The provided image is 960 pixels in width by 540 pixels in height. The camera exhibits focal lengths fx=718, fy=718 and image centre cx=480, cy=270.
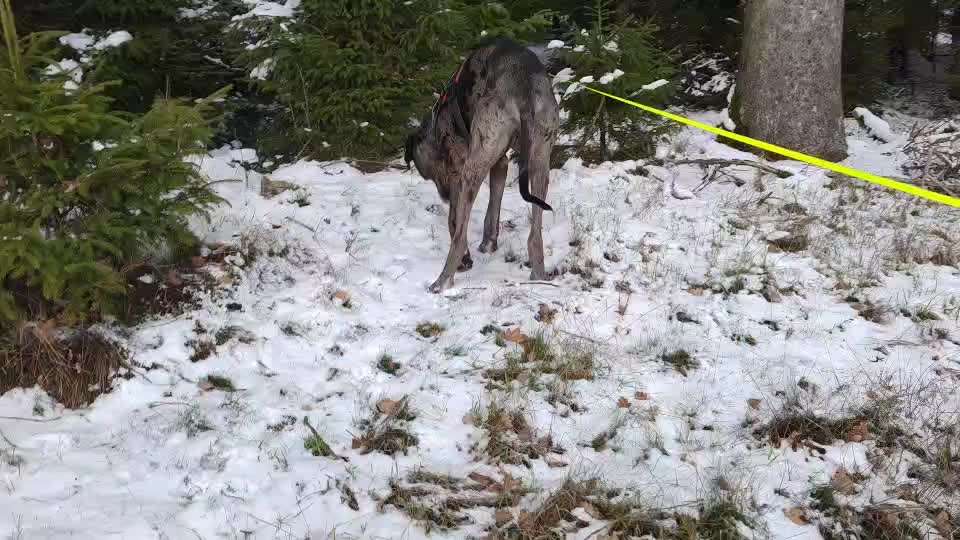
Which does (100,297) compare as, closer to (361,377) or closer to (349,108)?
(361,377)

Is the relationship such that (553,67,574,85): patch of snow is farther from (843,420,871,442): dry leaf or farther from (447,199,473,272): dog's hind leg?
(843,420,871,442): dry leaf

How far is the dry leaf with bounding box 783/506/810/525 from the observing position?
10.4ft

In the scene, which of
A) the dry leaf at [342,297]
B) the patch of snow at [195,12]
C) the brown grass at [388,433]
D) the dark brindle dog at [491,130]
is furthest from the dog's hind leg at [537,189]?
the patch of snow at [195,12]

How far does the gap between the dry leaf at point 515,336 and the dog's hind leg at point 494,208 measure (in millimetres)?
1509

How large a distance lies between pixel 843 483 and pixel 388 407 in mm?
2298

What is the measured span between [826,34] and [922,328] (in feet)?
13.0

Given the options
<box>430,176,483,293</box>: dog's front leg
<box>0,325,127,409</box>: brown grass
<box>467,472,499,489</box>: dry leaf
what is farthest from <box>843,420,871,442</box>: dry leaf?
<box>0,325,127,409</box>: brown grass

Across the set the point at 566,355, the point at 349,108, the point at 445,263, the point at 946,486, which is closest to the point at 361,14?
the point at 349,108

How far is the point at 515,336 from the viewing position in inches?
183

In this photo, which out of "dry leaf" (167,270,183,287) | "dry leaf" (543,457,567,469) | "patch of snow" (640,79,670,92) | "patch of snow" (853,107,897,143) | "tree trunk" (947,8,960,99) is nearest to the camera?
"dry leaf" (543,457,567,469)

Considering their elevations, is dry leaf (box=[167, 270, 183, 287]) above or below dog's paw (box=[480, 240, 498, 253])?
above

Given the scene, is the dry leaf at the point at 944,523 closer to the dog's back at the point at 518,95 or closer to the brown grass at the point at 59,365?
the dog's back at the point at 518,95

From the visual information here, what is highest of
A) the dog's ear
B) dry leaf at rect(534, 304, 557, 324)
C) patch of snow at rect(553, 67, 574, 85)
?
patch of snow at rect(553, 67, 574, 85)

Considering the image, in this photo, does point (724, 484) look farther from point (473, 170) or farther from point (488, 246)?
point (488, 246)
